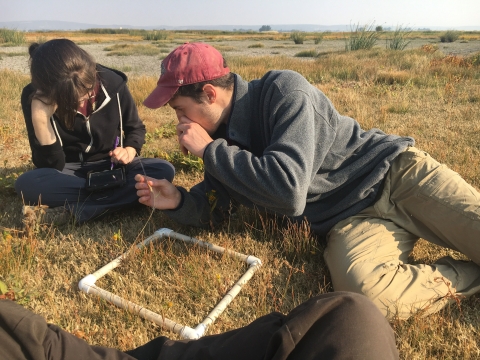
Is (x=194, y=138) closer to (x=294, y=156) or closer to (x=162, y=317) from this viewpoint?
(x=294, y=156)

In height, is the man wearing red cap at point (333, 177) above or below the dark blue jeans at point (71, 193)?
above

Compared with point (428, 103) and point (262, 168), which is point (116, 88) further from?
point (428, 103)

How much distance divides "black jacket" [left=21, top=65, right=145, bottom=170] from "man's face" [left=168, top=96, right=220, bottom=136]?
120 centimetres

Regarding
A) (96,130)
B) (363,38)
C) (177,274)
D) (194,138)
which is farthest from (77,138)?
(363,38)

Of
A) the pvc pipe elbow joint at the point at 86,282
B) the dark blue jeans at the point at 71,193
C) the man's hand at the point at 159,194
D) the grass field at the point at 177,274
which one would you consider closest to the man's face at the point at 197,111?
the man's hand at the point at 159,194

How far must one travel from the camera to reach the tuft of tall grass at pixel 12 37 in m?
30.9

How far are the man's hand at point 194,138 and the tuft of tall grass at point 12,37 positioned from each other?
34.6 meters

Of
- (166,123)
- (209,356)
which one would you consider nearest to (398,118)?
(166,123)

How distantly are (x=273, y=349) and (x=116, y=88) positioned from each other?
9.21ft

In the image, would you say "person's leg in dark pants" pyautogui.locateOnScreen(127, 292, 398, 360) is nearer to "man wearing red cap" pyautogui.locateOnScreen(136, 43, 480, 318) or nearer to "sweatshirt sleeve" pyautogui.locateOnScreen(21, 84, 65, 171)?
"man wearing red cap" pyautogui.locateOnScreen(136, 43, 480, 318)

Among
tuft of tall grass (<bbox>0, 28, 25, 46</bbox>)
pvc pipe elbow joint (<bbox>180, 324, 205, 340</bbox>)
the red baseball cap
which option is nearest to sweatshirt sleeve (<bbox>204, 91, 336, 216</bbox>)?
the red baseball cap

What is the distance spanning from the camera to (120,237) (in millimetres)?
2789

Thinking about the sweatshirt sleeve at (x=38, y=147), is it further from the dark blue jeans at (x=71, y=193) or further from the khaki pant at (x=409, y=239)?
the khaki pant at (x=409, y=239)

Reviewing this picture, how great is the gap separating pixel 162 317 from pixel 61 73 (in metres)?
1.81
